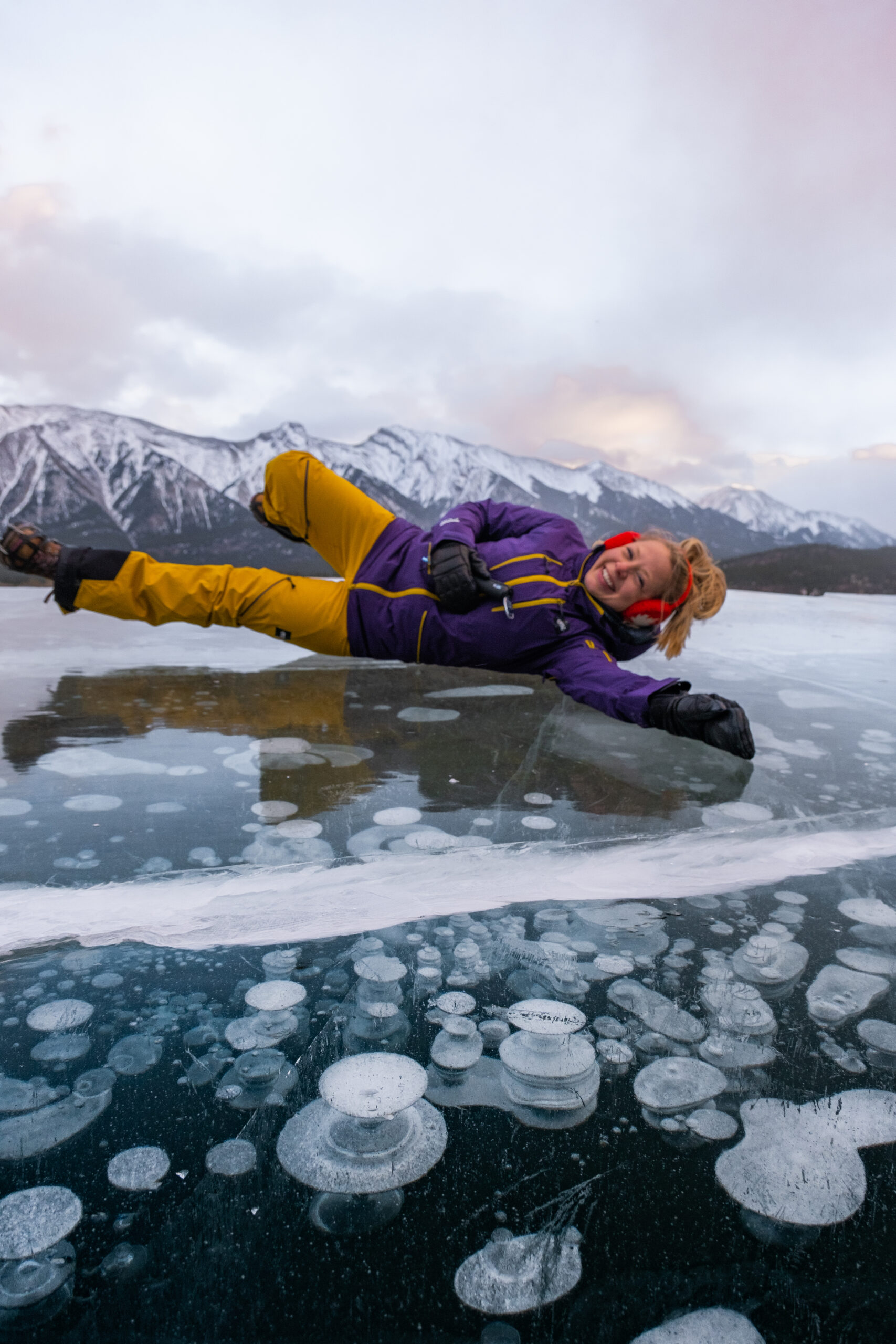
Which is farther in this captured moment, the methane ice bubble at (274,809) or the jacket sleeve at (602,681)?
the jacket sleeve at (602,681)

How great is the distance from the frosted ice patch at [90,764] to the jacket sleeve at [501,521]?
2.71 feet

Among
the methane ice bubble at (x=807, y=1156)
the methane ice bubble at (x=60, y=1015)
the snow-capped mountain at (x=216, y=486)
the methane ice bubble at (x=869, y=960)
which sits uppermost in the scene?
the snow-capped mountain at (x=216, y=486)

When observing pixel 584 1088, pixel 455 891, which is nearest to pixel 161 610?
pixel 455 891

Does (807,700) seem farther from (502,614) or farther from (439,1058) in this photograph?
(439,1058)

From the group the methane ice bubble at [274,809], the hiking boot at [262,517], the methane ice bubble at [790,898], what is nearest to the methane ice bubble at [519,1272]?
the methane ice bubble at [790,898]

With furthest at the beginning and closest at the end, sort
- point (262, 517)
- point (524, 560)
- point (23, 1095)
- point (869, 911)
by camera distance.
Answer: point (262, 517)
point (524, 560)
point (869, 911)
point (23, 1095)

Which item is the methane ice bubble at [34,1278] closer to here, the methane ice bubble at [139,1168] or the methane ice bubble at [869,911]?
the methane ice bubble at [139,1168]

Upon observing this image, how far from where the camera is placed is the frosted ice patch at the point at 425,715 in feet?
4.76

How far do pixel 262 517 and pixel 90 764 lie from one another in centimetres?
106

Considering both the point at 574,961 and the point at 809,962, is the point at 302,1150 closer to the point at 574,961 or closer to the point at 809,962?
the point at 574,961

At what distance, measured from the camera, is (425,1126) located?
0.40 meters

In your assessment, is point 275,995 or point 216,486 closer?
point 275,995

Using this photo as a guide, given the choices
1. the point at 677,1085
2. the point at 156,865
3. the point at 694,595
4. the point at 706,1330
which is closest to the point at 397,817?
the point at 156,865

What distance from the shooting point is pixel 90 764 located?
106 cm
